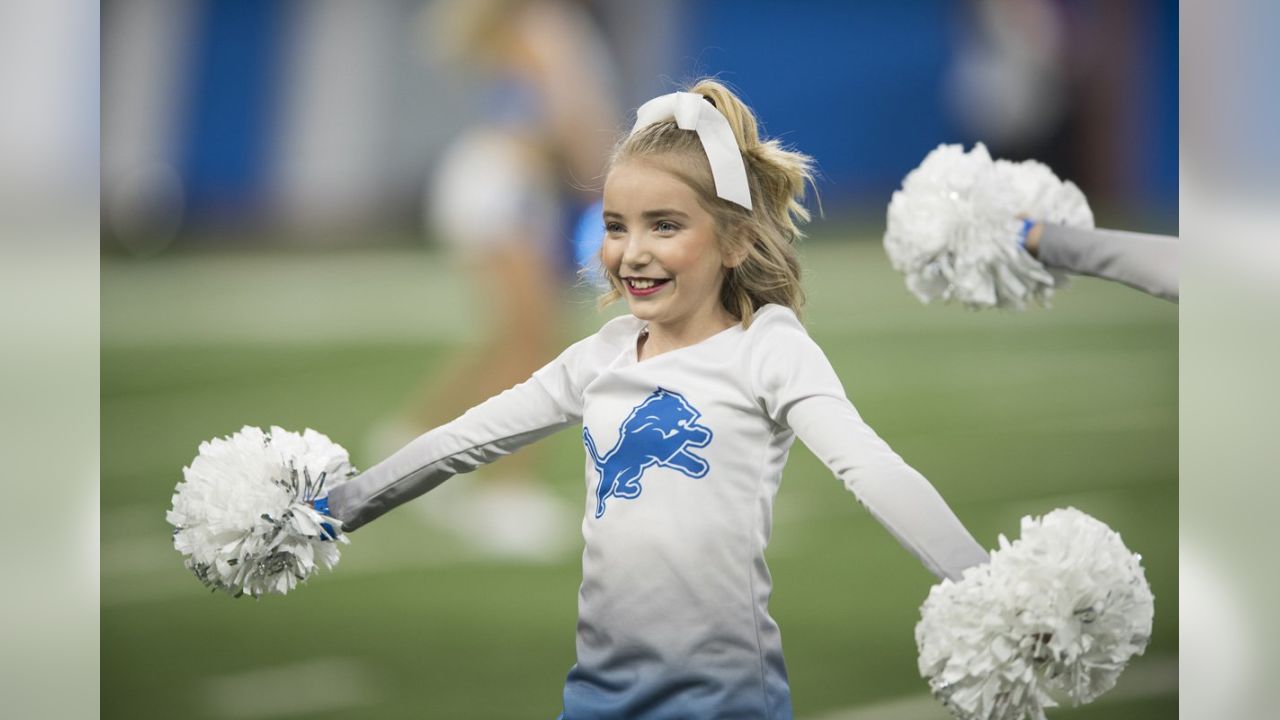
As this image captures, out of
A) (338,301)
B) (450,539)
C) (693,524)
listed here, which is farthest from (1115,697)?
(338,301)

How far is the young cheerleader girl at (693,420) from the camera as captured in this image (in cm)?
153

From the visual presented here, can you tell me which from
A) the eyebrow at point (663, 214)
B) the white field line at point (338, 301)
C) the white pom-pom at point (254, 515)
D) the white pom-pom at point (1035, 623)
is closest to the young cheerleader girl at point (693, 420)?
the eyebrow at point (663, 214)

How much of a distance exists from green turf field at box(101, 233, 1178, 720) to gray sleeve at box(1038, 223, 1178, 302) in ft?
3.51

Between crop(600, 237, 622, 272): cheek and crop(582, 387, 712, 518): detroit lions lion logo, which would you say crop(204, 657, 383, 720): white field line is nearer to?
crop(582, 387, 712, 518): detroit lions lion logo

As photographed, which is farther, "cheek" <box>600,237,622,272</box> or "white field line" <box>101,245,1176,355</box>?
"white field line" <box>101,245,1176,355</box>

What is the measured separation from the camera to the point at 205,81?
2971mm

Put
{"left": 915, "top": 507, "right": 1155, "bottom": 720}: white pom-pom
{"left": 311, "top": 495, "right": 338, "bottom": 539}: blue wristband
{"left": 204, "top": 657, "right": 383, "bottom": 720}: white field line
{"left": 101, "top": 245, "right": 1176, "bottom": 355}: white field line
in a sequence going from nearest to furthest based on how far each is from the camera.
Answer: {"left": 915, "top": 507, "right": 1155, "bottom": 720}: white pom-pom < {"left": 311, "top": 495, "right": 338, "bottom": 539}: blue wristband < {"left": 204, "top": 657, "right": 383, "bottom": 720}: white field line < {"left": 101, "top": 245, "right": 1176, "bottom": 355}: white field line

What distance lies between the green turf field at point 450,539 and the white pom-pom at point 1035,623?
4.63ft

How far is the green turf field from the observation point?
8.93ft

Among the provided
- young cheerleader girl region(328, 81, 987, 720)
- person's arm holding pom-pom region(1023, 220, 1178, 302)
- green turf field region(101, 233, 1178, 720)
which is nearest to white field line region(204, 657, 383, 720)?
green turf field region(101, 233, 1178, 720)

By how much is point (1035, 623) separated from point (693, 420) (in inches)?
17.0

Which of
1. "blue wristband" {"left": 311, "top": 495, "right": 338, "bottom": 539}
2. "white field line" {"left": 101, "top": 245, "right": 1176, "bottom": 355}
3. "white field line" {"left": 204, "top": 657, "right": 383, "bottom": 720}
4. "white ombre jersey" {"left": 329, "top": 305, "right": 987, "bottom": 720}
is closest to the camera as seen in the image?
"white ombre jersey" {"left": 329, "top": 305, "right": 987, "bottom": 720}

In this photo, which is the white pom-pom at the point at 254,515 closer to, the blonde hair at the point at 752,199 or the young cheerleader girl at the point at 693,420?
the young cheerleader girl at the point at 693,420
